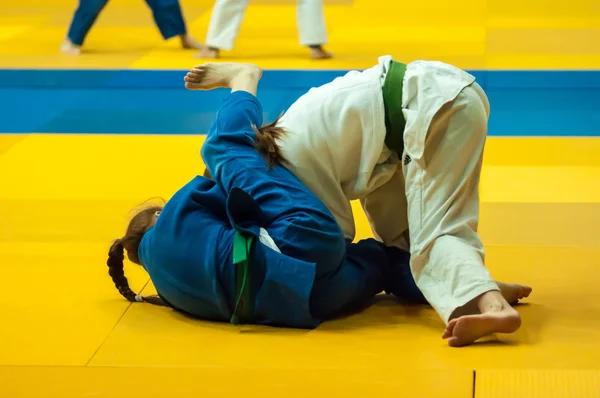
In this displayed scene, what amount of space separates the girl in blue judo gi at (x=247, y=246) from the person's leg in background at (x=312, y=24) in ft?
10.5

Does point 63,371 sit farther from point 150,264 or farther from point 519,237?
point 519,237

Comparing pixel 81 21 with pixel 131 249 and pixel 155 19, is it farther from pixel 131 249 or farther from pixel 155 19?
pixel 131 249

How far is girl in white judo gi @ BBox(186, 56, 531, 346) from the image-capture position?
2428 millimetres


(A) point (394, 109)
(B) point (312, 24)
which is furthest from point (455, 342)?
(B) point (312, 24)

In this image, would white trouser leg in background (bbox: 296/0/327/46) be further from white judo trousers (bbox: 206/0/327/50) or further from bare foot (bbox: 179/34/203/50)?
bare foot (bbox: 179/34/203/50)

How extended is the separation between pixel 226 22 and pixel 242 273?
3717mm

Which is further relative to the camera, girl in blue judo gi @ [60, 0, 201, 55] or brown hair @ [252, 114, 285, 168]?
girl in blue judo gi @ [60, 0, 201, 55]

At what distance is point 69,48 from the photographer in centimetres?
634

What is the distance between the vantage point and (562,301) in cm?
265

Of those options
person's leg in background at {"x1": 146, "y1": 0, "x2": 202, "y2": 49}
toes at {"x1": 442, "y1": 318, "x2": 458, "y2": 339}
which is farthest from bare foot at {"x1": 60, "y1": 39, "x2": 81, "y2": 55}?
toes at {"x1": 442, "y1": 318, "x2": 458, "y2": 339}

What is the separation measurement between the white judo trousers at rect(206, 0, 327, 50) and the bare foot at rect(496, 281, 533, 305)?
3.45 metres

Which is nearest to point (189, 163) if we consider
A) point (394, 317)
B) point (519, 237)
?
point (519, 237)

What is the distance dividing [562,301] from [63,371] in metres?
1.36

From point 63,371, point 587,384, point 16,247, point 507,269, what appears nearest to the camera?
point 587,384
